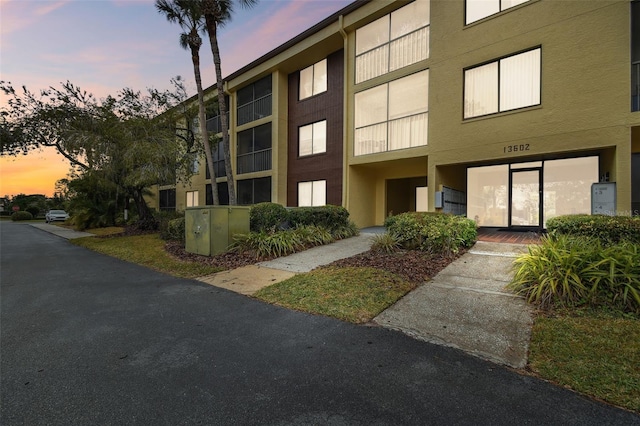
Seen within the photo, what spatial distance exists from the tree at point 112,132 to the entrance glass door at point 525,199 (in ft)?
47.8

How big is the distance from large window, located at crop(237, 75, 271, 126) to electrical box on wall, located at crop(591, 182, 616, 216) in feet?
49.7

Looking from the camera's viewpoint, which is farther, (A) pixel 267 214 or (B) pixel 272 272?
(A) pixel 267 214

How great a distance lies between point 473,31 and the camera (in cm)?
1030

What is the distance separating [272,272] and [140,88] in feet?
46.4

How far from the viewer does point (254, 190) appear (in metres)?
18.7

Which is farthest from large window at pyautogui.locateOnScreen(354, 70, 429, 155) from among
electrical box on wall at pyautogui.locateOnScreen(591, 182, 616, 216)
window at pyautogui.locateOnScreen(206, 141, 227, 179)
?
window at pyautogui.locateOnScreen(206, 141, 227, 179)

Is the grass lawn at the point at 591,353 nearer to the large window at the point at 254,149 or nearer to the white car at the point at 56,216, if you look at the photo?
the large window at the point at 254,149

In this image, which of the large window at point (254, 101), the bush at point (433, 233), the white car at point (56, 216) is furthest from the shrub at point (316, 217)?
the white car at point (56, 216)

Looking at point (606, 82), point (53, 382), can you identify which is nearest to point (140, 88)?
point (53, 382)

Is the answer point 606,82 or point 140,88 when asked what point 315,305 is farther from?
point 140,88

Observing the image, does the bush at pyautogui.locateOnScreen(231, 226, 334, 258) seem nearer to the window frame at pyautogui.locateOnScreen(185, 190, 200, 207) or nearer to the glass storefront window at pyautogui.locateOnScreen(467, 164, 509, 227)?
the glass storefront window at pyautogui.locateOnScreen(467, 164, 509, 227)

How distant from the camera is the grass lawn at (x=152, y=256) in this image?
7581mm

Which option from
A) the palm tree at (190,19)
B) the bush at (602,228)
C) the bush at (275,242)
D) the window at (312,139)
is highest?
the palm tree at (190,19)

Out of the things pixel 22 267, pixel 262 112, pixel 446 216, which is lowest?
Answer: pixel 22 267
